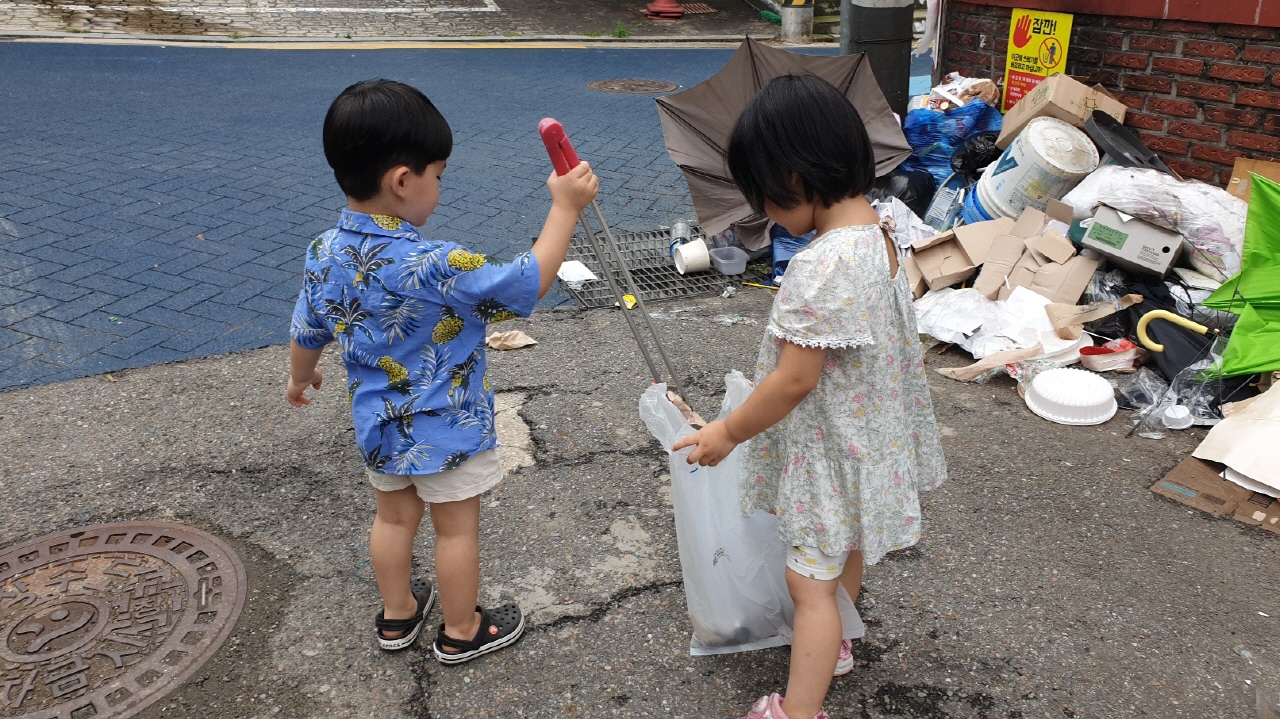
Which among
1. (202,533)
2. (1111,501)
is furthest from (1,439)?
(1111,501)

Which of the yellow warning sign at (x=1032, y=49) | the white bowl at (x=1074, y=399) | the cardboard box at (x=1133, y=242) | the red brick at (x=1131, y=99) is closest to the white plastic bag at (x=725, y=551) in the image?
the white bowl at (x=1074, y=399)

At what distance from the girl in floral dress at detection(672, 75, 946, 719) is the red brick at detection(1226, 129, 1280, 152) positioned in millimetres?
3538

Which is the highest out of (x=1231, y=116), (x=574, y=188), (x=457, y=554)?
(x=574, y=188)

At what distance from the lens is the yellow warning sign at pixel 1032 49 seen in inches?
211

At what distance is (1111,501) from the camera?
300 centimetres

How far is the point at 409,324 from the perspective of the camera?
193 cm

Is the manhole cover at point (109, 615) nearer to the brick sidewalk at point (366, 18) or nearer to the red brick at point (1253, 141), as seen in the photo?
the red brick at point (1253, 141)

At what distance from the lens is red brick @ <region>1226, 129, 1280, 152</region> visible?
4.44 m

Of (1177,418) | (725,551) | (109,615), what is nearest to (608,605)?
(725,551)

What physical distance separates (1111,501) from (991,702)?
3.67 feet

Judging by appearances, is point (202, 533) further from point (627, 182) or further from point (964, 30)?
point (964, 30)

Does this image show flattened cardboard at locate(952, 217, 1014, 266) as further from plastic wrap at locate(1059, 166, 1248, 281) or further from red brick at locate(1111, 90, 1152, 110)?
red brick at locate(1111, 90, 1152, 110)

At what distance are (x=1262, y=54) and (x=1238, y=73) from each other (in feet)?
0.44

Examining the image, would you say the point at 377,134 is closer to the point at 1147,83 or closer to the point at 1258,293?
the point at 1258,293
